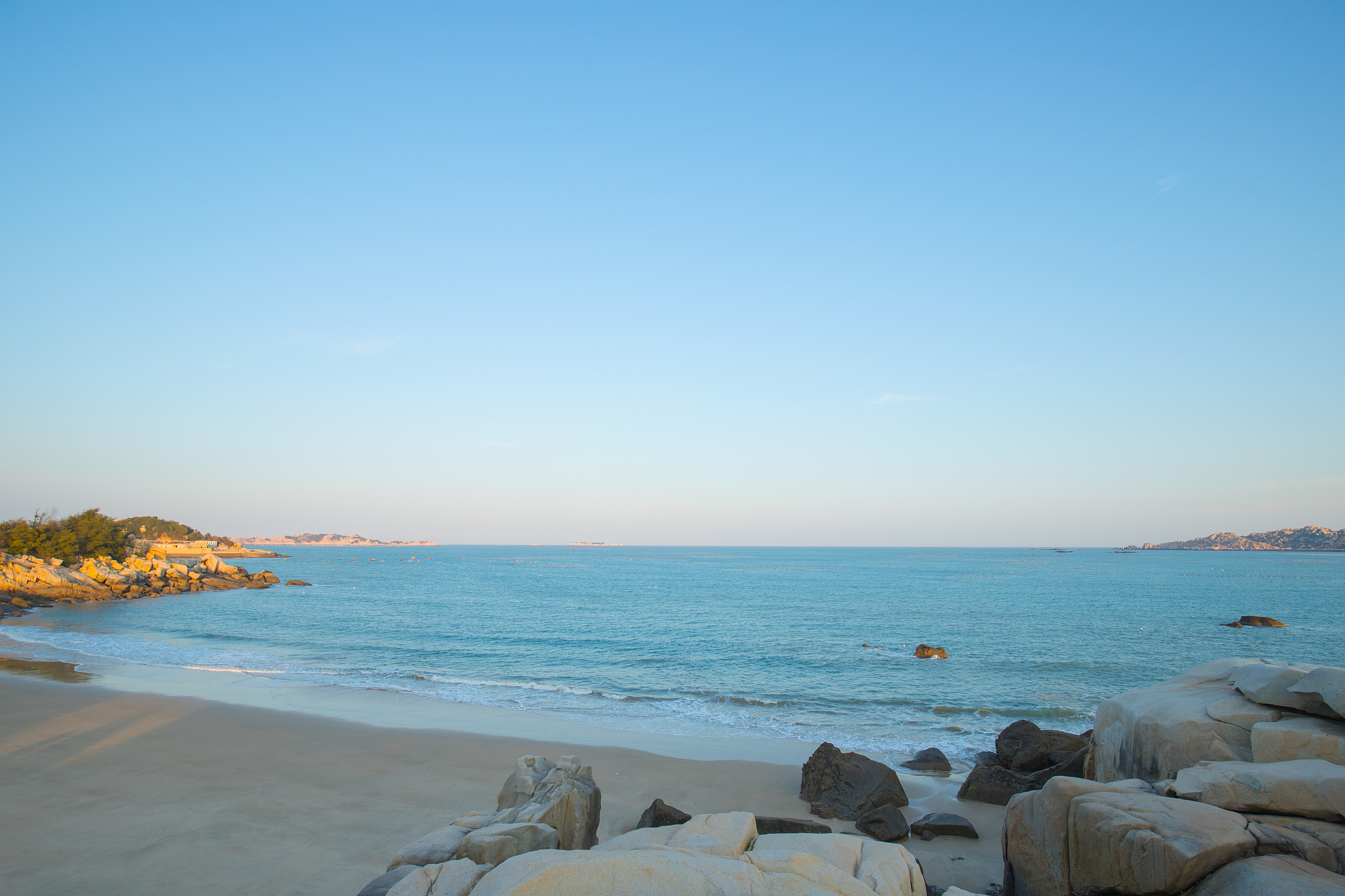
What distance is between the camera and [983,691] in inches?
992

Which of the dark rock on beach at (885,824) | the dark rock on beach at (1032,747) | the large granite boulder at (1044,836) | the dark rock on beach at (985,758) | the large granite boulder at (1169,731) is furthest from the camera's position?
the dark rock on beach at (985,758)

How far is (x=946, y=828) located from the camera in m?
11.9

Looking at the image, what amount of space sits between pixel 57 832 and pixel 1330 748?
1865 cm

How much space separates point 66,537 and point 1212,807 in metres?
88.7

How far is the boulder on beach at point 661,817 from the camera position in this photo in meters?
11.4

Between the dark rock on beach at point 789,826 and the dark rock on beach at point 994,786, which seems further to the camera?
the dark rock on beach at point 994,786

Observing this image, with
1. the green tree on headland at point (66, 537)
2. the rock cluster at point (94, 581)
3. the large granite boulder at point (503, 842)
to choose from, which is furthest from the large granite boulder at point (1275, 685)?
the green tree on headland at point (66, 537)

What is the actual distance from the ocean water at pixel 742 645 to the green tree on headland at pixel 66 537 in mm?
16537

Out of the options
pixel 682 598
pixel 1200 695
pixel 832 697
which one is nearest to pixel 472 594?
pixel 682 598

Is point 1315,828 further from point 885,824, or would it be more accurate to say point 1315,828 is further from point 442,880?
point 442,880

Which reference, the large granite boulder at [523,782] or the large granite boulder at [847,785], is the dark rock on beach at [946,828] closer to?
the large granite boulder at [847,785]

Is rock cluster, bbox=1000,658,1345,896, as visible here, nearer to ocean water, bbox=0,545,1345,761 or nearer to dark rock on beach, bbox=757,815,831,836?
dark rock on beach, bbox=757,815,831,836

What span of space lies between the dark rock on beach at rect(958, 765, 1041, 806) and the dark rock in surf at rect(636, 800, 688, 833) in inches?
244

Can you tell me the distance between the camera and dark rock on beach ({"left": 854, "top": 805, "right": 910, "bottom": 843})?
11648 mm
